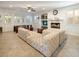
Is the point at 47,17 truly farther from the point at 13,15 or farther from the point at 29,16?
the point at 13,15

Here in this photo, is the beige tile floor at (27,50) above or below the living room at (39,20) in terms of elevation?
below

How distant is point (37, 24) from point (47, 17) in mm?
2477

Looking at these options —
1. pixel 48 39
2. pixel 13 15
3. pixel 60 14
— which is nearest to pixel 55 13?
pixel 60 14

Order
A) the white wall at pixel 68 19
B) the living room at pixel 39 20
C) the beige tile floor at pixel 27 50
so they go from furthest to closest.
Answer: the white wall at pixel 68 19, the living room at pixel 39 20, the beige tile floor at pixel 27 50

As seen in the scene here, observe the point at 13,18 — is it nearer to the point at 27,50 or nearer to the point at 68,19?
the point at 68,19

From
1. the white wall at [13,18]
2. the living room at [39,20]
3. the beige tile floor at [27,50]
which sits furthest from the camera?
the white wall at [13,18]

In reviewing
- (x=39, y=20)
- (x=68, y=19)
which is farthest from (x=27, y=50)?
(x=39, y=20)

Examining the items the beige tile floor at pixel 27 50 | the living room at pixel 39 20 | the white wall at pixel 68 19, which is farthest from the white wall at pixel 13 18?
the beige tile floor at pixel 27 50

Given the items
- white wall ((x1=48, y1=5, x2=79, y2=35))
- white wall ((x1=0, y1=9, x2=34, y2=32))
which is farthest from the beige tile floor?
white wall ((x1=0, y1=9, x2=34, y2=32))

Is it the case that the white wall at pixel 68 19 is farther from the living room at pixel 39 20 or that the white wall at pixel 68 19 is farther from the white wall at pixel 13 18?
the white wall at pixel 13 18

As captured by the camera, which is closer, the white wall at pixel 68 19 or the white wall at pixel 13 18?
the white wall at pixel 68 19

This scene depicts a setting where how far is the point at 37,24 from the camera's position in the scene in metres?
15.3

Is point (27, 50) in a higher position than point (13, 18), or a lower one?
lower

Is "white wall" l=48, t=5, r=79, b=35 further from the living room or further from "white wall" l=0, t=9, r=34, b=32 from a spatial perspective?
"white wall" l=0, t=9, r=34, b=32
